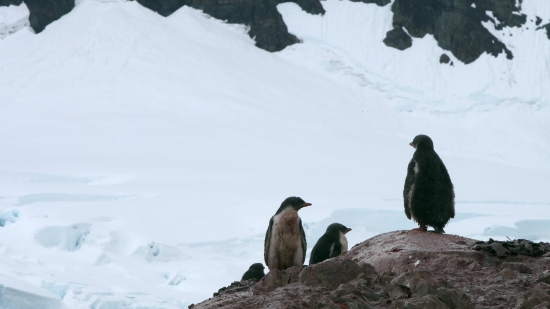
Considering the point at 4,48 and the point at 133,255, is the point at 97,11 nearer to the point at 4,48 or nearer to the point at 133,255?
the point at 4,48

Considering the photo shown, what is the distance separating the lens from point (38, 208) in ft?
45.0

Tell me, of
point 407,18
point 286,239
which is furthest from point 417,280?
point 407,18

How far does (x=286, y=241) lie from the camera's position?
4965 mm

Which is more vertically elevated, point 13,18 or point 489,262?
point 13,18

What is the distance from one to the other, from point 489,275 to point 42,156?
17798 mm

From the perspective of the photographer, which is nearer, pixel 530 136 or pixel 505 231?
pixel 505 231

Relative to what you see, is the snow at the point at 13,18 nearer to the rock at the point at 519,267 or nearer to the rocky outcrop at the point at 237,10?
the rocky outcrop at the point at 237,10

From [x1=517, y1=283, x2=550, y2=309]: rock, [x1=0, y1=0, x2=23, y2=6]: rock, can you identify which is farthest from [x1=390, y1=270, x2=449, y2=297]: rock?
[x1=0, y1=0, x2=23, y2=6]: rock

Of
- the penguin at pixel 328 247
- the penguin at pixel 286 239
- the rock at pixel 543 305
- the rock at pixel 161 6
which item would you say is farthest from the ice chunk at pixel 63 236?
the rock at pixel 161 6

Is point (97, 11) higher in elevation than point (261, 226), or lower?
higher

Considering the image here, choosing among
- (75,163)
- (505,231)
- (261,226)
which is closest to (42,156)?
(75,163)

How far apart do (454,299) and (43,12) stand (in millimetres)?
33411

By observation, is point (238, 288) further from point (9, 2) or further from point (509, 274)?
point (9, 2)

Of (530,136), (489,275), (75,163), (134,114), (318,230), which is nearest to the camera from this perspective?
(489,275)
